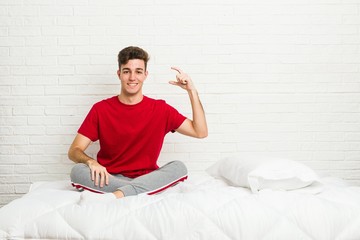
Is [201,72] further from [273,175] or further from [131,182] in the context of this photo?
[273,175]

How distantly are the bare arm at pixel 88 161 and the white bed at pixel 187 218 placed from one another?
36 cm

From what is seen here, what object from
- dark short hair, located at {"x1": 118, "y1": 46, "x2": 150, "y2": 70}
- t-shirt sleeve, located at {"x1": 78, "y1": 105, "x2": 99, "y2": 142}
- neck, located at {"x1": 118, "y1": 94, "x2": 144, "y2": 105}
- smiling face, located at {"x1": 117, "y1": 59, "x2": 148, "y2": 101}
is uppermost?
dark short hair, located at {"x1": 118, "y1": 46, "x2": 150, "y2": 70}

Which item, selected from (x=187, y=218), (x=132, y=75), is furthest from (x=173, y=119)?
(x=187, y=218)

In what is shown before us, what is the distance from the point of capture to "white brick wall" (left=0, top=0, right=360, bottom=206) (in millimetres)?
3754

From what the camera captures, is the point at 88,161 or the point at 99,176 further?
the point at 88,161

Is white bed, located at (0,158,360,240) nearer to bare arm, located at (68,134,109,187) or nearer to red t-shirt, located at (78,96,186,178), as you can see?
bare arm, located at (68,134,109,187)

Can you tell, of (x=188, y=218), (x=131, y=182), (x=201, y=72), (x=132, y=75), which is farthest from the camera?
(x=201, y=72)

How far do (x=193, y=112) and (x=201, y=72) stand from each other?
0.61 m

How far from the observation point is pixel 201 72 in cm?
380

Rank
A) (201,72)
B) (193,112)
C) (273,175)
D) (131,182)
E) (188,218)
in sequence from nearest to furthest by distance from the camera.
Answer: (188,218) → (273,175) → (131,182) → (193,112) → (201,72)

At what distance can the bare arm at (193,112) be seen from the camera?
3.24 meters

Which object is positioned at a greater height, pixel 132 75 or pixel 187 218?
pixel 132 75

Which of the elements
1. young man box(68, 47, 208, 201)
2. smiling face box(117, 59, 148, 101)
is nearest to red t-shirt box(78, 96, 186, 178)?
young man box(68, 47, 208, 201)

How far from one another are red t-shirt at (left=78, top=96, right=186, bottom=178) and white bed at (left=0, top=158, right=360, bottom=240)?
837 millimetres
